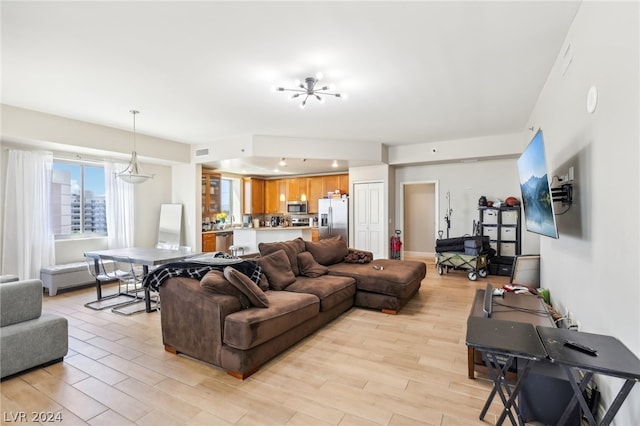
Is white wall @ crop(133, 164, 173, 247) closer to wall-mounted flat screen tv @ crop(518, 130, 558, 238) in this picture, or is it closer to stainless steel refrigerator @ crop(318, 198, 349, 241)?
stainless steel refrigerator @ crop(318, 198, 349, 241)

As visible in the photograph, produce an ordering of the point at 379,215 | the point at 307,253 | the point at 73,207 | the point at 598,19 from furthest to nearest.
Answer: the point at 379,215, the point at 73,207, the point at 307,253, the point at 598,19

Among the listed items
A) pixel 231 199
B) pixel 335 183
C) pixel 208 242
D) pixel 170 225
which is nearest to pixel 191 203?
pixel 170 225

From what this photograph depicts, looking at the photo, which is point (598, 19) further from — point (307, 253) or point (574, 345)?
point (307, 253)

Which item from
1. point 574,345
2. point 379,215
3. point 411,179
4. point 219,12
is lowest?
point 574,345

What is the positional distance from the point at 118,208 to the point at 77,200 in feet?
2.18

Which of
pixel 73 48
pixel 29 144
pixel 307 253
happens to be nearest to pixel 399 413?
pixel 307 253

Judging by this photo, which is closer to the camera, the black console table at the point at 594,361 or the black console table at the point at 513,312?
the black console table at the point at 594,361

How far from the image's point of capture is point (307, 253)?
4473 mm

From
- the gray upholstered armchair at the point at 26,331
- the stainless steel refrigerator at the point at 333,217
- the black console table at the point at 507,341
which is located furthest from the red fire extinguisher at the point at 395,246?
the gray upholstered armchair at the point at 26,331

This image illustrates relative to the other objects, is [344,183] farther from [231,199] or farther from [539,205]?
[539,205]

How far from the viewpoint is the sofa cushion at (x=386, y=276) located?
4035 mm

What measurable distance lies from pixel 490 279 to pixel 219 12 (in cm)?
622

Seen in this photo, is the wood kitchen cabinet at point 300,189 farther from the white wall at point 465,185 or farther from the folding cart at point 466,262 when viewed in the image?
the folding cart at point 466,262

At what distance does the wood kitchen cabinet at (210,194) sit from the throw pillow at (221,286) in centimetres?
542
